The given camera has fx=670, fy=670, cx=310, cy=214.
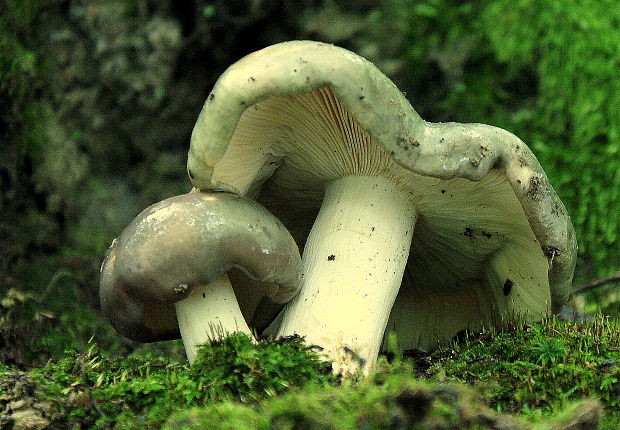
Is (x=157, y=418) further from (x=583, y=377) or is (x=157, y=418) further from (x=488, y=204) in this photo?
(x=488, y=204)

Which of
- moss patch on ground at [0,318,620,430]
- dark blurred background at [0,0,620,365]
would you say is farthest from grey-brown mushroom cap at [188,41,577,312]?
dark blurred background at [0,0,620,365]

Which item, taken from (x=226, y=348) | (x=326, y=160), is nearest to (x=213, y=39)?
(x=326, y=160)

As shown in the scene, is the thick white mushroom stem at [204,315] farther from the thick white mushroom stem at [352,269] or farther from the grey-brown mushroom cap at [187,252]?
the thick white mushroom stem at [352,269]

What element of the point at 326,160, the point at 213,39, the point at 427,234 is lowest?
the point at 427,234

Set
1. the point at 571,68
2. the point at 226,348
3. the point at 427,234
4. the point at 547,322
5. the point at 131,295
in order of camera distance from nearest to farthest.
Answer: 1. the point at 226,348
2. the point at 131,295
3. the point at 547,322
4. the point at 427,234
5. the point at 571,68

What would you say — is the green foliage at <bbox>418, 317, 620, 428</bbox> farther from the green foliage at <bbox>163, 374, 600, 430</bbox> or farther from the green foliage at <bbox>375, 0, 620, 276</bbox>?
the green foliage at <bbox>375, 0, 620, 276</bbox>

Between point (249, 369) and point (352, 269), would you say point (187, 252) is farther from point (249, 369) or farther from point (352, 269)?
point (352, 269)

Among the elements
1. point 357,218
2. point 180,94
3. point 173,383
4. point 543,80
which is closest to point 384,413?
point 173,383

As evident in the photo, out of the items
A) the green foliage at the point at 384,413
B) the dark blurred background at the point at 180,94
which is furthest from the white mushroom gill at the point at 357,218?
the dark blurred background at the point at 180,94
